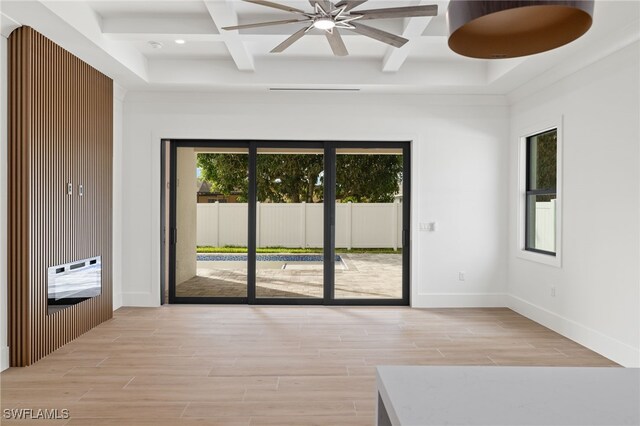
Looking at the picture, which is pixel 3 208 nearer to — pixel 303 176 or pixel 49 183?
pixel 49 183

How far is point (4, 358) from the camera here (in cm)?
360

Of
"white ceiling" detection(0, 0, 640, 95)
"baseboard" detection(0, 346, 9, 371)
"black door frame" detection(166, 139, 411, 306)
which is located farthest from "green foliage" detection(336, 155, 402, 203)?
"baseboard" detection(0, 346, 9, 371)

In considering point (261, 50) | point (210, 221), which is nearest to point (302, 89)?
point (261, 50)

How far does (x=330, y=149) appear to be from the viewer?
19.5 feet

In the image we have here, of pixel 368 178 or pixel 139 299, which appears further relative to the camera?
pixel 368 178

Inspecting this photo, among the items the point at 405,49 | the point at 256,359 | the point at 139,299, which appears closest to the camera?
the point at 256,359

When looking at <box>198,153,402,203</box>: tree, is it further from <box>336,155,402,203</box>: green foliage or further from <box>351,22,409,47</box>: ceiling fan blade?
<box>351,22,409,47</box>: ceiling fan blade

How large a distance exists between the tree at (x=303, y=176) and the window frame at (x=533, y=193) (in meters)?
1.49

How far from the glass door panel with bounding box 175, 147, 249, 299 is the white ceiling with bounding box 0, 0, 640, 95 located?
3.09ft

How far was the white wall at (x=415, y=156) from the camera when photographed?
5.80m

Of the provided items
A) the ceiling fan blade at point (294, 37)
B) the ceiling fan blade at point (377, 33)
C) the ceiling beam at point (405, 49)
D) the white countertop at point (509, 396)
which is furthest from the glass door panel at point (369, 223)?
the white countertop at point (509, 396)

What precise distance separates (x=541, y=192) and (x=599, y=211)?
1.16 m

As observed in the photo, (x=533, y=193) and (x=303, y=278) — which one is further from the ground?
(x=533, y=193)

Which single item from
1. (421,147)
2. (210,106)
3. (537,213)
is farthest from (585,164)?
(210,106)
